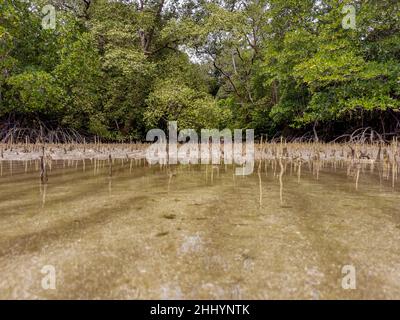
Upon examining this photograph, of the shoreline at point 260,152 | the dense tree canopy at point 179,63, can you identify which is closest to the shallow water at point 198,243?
the shoreline at point 260,152

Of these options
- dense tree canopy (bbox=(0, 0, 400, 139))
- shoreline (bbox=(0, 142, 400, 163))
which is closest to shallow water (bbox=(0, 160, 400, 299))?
shoreline (bbox=(0, 142, 400, 163))

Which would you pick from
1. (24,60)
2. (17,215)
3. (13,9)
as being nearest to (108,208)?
(17,215)

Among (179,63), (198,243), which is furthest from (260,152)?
(198,243)

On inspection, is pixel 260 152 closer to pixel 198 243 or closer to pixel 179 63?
pixel 179 63

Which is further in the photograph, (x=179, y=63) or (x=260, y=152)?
(x=179, y=63)

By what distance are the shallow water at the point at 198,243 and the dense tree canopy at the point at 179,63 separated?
31.7 ft

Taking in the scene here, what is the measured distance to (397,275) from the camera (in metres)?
1.64

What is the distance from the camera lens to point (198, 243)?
207cm

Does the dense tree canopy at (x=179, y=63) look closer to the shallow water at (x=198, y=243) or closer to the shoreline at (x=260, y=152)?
the shoreline at (x=260, y=152)

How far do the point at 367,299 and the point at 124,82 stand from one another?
15.6 meters

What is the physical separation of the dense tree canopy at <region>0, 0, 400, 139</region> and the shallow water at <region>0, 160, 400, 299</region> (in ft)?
31.7

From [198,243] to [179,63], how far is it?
53.8ft

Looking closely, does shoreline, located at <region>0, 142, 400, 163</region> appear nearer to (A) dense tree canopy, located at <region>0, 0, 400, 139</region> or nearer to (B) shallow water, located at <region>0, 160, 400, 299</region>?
(A) dense tree canopy, located at <region>0, 0, 400, 139</region>

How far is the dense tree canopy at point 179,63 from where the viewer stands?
12.1m
